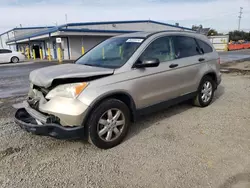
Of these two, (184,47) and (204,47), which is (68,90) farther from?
(204,47)

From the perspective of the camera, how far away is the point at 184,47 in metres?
4.69

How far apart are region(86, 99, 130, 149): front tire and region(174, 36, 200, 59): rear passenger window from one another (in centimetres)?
179

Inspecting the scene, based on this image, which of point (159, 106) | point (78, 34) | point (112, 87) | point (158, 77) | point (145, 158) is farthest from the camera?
point (78, 34)

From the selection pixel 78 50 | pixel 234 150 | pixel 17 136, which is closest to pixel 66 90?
pixel 17 136

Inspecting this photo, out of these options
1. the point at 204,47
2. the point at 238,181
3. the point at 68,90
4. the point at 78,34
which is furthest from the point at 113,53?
the point at 78,34

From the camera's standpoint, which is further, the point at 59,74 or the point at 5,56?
the point at 5,56

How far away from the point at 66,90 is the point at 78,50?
25.8m

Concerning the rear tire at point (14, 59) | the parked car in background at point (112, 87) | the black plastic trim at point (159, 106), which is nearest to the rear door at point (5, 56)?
the rear tire at point (14, 59)

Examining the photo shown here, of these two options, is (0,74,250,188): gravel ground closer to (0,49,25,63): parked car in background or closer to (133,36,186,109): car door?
(133,36,186,109): car door

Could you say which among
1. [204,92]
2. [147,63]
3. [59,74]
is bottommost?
[204,92]

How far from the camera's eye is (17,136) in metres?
3.92

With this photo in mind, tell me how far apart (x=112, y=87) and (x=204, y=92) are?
2.81m

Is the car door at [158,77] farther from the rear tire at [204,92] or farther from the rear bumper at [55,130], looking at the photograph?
the rear bumper at [55,130]

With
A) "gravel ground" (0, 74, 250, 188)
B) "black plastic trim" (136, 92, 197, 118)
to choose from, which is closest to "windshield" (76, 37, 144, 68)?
"black plastic trim" (136, 92, 197, 118)
